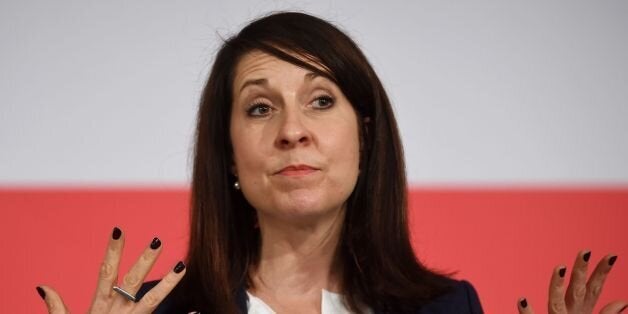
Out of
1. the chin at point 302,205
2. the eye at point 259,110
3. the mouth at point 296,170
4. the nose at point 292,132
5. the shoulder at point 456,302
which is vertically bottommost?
the shoulder at point 456,302

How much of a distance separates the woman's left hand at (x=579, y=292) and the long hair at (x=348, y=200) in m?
0.27

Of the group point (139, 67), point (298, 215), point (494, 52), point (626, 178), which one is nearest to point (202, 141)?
point (298, 215)

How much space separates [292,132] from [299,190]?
91 mm

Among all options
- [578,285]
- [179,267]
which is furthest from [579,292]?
[179,267]

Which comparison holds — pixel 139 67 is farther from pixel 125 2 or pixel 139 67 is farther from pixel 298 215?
pixel 298 215

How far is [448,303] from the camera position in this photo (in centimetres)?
138

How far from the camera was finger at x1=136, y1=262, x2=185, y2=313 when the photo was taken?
113 cm

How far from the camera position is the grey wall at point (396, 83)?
1.86 meters

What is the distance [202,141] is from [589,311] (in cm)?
69

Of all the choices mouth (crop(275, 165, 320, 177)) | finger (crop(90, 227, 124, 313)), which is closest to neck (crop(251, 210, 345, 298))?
mouth (crop(275, 165, 320, 177))

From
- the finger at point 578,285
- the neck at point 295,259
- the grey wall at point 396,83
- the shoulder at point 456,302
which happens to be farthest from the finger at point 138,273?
the grey wall at point 396,83

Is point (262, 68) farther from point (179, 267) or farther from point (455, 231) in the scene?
point (455, 231)

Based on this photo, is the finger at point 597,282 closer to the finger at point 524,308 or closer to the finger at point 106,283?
the finger at point 524,308

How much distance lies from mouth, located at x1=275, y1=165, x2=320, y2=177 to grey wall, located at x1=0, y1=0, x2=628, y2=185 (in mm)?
628
